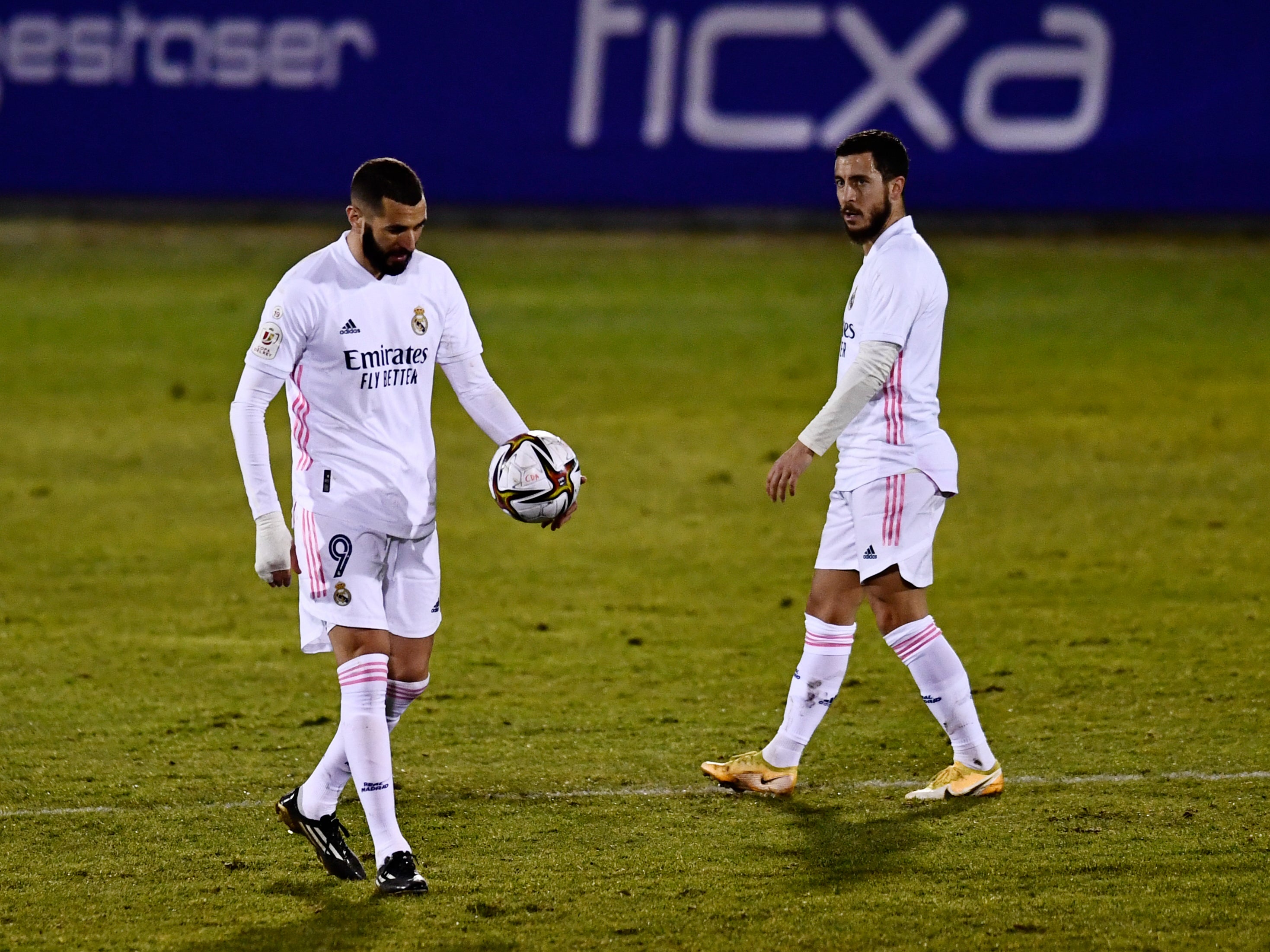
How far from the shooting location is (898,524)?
5.82 meters

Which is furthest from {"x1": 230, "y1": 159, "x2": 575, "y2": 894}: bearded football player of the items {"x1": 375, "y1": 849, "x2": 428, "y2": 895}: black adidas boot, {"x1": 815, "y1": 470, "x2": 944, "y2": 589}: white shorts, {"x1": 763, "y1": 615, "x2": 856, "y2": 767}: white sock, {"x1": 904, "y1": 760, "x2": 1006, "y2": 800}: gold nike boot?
{"x1": 904, "y1": 760, "x2": 1006, "y2": 800}: gold nike boot

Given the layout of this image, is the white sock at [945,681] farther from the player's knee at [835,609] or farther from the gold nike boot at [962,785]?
the player's knee at [835,609]

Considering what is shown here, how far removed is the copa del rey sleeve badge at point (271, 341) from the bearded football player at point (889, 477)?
163cm

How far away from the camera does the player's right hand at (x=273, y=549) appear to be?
16.5 feet

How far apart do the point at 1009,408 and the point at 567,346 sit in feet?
14.0

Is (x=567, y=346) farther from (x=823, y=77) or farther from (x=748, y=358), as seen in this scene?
(x=823, y=77)

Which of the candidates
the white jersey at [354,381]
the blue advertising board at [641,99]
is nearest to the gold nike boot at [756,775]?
the white jersey at [354,381]

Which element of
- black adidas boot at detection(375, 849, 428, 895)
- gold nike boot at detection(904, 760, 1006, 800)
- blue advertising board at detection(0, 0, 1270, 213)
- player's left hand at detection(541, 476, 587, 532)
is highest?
blue advertising board at detection(0, 0, 1270, 213)

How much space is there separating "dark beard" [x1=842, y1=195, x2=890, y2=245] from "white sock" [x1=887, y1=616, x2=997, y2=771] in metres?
1.29

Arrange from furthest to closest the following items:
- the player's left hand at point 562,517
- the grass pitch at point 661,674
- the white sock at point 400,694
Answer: the player's left hand at point 562,517
the white sock at point 400,694
the grass pitch at point 661,674

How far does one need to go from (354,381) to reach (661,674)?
265cm

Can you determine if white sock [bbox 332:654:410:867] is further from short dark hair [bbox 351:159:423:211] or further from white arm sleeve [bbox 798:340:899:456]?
white arm sleeve [bbox 798:340:899:456]

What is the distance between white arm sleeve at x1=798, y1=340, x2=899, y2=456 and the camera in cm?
566

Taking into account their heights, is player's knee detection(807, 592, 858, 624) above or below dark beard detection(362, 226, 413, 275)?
below
